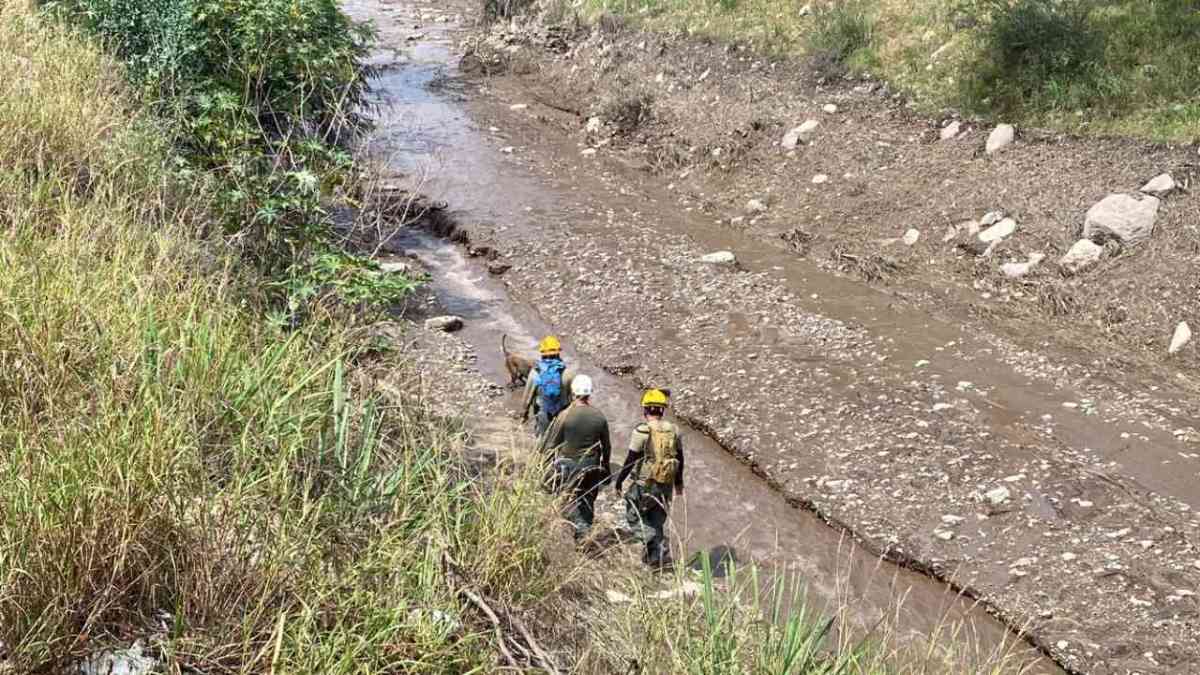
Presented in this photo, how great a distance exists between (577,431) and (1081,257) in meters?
6.75

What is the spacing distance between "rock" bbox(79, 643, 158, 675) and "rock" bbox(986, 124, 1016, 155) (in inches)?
466

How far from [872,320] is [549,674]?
7.74 meters

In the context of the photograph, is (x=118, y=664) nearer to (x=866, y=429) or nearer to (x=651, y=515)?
(x=651, y=515)

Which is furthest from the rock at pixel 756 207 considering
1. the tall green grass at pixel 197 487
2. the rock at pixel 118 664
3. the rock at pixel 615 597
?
the rock at pixel 118 664

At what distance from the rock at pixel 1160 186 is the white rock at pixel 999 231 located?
4.38 feet

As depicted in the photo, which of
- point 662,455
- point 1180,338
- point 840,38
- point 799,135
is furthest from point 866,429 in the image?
point 840,38

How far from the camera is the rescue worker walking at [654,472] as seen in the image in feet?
21.0

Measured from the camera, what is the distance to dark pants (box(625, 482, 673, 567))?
6.46 meters

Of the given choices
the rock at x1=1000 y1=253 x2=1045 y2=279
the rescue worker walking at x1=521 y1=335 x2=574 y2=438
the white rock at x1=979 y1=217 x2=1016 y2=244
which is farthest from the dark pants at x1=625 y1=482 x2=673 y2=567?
the white rock at x1=979 y1=217 x2=1016 y2=244

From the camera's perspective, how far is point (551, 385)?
7.31 meters

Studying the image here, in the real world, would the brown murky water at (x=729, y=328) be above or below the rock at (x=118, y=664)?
below

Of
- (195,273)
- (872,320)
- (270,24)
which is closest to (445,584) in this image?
(195,273)

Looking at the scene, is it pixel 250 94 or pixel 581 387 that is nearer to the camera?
pixel 581 387

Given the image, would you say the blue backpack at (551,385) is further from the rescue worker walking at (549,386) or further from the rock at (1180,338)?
the rock at (1180,338)
